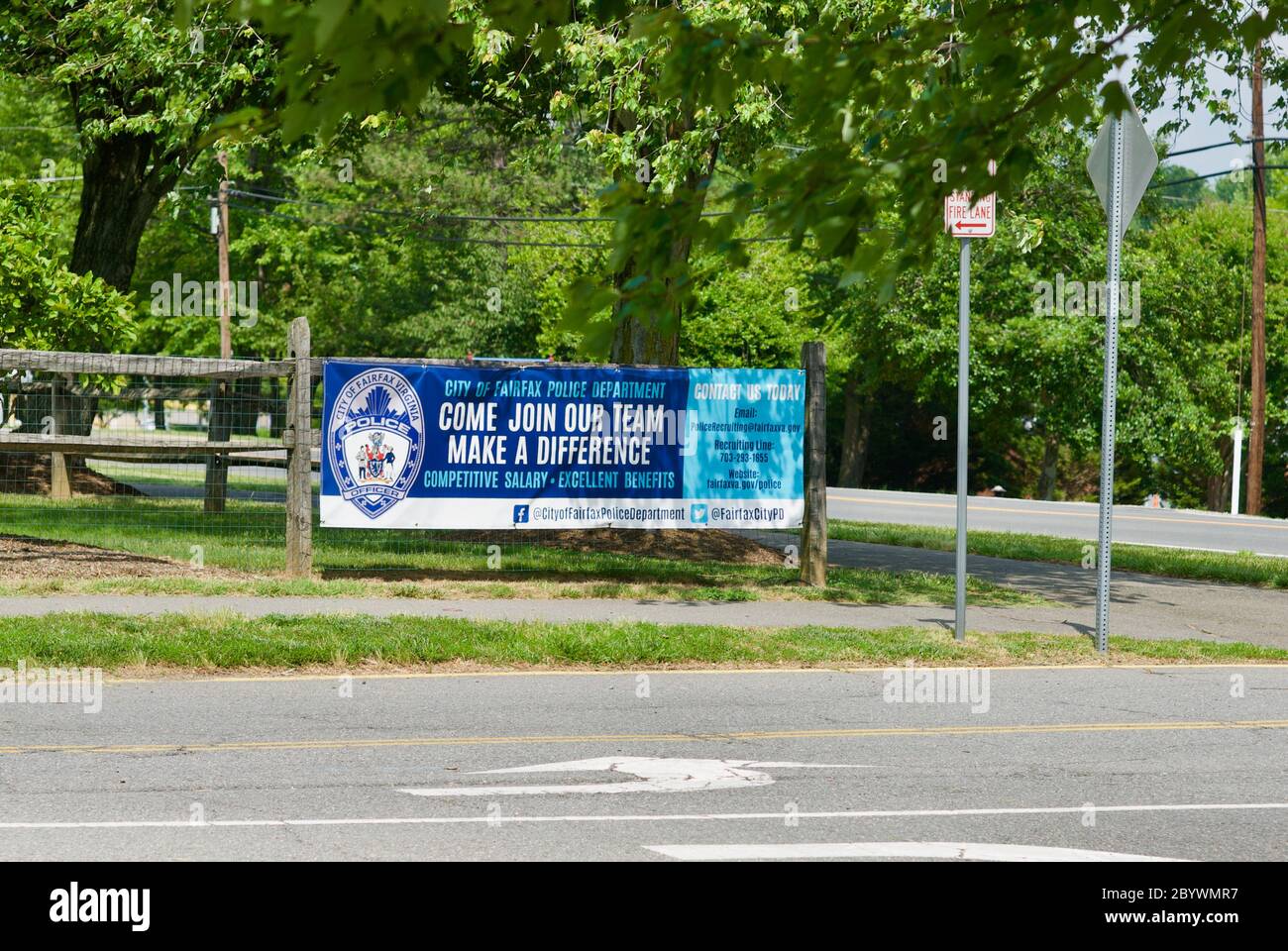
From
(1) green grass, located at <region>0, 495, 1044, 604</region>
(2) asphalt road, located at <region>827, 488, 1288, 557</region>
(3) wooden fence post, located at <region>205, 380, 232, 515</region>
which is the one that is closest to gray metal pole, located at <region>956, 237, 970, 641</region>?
(1) green grass, located at <region>0, 495, 1044, 604</region>

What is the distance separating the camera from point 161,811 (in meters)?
6.06

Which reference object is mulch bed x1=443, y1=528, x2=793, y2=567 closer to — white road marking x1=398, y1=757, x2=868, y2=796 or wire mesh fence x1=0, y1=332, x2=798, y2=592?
wire mesh fence x1=0, y1=332, x2=798, y2=592

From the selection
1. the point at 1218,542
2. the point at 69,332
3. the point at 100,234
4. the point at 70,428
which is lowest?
the point at 1218,542

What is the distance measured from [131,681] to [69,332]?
452 inches

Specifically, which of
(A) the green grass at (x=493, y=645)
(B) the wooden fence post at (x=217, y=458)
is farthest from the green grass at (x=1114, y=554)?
(B) the wooden fence post at (x=217, y=458)

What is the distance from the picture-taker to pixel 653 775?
7.02m

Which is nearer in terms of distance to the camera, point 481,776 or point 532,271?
point 481,776

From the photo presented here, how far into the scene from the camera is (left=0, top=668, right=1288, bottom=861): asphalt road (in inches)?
226

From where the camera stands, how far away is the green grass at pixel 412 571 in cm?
1295

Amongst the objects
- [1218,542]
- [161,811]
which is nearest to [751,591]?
[161,811]

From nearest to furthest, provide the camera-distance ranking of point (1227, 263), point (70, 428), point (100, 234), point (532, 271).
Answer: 1. point (70, 428)
2. point (100, 234)
3. point (532, 271)
4. point (1227, 263)

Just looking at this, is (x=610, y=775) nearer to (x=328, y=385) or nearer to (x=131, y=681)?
(x=131, y=681)

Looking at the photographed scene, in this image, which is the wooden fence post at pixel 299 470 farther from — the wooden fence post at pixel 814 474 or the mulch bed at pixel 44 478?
the mulch bed at pixel 44 478

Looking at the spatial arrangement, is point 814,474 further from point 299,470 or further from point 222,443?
point 222,443
